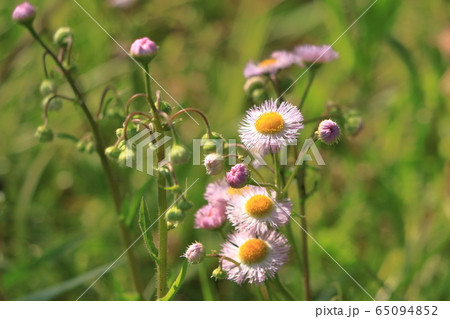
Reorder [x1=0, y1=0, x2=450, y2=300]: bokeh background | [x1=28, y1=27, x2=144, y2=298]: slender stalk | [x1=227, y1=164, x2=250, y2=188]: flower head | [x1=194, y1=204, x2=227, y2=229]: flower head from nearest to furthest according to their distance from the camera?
[x1=227, y1=164, x2=250, y2=188]: flower head, [x1=194, y1=204, x2=227, y2=229]: flower head, [x1=28, y1=27, x2=144, y2=298]: slender stalk, [x1=0, y1=0, x2=450, y2=300]: bokeh background

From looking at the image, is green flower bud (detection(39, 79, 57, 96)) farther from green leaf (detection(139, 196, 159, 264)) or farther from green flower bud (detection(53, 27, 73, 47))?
green leaf (detection(139, 196, 159, 264))

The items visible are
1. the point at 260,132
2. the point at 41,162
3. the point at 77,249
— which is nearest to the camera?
the point at 260,132

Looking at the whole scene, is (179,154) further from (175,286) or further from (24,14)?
(24,14)

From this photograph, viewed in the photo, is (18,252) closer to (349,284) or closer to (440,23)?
(349,284)

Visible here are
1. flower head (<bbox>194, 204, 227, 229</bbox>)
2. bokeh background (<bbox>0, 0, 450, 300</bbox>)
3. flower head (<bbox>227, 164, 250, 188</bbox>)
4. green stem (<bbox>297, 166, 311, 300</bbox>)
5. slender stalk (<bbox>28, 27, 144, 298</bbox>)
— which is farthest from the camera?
bokeh background (<bbox>0, 0, 450, 300</bbox>)

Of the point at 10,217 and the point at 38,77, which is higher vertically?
the point at 38,77

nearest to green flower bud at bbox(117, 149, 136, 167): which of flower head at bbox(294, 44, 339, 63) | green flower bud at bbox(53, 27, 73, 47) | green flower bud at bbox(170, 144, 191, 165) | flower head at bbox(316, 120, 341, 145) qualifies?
green flower bud at bbox(170, 144, 191, 165)

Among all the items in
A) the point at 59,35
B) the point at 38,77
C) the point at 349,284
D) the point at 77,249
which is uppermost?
the point at 38,77

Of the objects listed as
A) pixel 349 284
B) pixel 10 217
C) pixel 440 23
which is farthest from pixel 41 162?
pixel 440 23

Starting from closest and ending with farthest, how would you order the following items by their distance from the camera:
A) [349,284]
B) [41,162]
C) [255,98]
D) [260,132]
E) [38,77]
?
[260,132] < [255,98] < [349,284] < [41,162] < [38,77]
